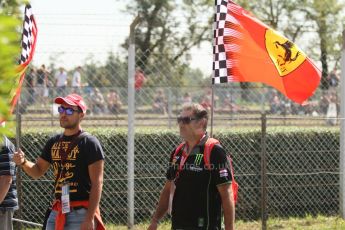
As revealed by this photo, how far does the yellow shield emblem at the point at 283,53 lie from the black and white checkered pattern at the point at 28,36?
2.35 metres

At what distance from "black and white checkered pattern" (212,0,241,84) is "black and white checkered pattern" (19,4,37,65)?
6.08ft

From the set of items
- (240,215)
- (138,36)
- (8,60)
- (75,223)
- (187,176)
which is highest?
(138,36)

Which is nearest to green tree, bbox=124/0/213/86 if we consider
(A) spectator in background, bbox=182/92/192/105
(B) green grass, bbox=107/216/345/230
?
(A) spectator in background, bbox=182/92/192/105

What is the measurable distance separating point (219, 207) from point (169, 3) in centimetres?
3970

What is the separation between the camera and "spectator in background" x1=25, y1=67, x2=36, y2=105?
12.8 metres

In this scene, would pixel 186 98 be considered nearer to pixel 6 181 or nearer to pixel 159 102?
pixel 159 102

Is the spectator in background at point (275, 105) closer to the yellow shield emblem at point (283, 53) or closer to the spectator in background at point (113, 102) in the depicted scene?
the spectator in background at point (113, 102)

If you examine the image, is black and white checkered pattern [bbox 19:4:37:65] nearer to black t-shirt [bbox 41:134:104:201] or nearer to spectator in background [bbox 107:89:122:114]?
black t-shirt [bbox 41:134:104:201]

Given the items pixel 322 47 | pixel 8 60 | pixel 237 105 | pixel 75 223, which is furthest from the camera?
pixel 322 47

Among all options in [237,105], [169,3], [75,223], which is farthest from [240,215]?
[169,3]

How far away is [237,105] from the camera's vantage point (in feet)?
69.9

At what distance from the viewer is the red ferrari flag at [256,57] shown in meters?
6.54

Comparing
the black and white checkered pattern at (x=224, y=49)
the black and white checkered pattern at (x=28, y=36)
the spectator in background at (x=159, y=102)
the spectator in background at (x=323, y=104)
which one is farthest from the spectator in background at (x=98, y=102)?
the black and white checkered pattern at (x=224, y=49)

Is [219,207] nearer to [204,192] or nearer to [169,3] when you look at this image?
[204,192]
